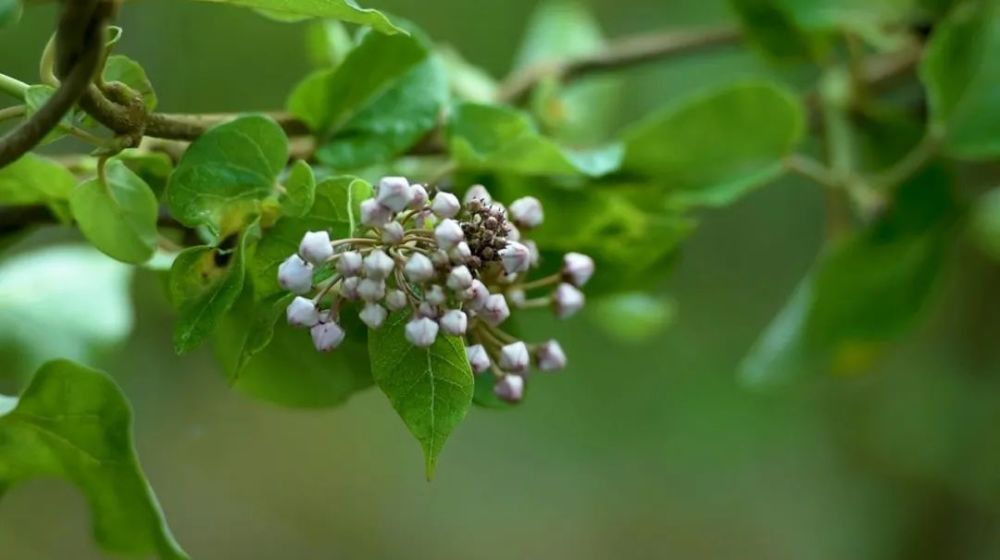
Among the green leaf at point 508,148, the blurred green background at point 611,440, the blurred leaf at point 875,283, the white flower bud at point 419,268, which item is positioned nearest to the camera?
the white flower bud at point 419,268

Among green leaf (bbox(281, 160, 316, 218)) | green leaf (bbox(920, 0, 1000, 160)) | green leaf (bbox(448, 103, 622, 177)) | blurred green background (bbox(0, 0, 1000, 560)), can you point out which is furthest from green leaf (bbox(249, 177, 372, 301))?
blurred green background (bbox(0, 0, 1000, 560))

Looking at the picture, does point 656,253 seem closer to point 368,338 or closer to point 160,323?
point 368,338

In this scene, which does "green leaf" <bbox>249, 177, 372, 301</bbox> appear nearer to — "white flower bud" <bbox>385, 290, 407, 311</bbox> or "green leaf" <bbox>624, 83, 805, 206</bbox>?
"white flower bud" <bbox>385, 290, 407, 311</bbox>

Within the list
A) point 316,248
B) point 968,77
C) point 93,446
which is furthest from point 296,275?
point 968,77

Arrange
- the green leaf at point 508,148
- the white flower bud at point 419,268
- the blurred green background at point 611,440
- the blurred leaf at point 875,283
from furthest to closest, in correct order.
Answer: the blurred green background at point 611,440 → the blurred leaf at point 875,283 → the green leaf at point 508,148 → the white flower bud at point 419,268

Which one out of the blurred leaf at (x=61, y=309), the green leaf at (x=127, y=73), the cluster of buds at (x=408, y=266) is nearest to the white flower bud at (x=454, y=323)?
the cluster of buds at (x=408, y=266)

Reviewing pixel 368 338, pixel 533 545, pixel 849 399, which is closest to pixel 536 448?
pixel 533 545

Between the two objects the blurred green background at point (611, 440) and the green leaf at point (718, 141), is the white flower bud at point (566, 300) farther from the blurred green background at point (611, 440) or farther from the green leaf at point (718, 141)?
the blurred green background at point (611, 440)

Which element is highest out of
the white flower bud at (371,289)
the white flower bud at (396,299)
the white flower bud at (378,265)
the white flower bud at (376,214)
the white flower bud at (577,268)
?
the white flower bud at (376,214)

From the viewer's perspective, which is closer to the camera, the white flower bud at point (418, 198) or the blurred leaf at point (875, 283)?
the white flower bud at point (418, 198)
